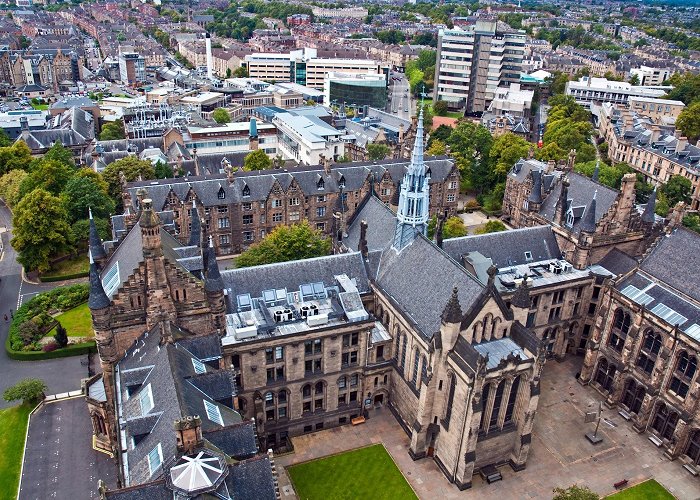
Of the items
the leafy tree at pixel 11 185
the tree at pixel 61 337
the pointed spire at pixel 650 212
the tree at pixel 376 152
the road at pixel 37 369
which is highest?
the pointed spire at pixel 650 212

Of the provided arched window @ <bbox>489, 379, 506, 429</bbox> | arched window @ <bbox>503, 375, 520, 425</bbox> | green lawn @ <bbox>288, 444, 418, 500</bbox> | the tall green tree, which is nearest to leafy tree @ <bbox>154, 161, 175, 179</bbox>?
the tall green tree

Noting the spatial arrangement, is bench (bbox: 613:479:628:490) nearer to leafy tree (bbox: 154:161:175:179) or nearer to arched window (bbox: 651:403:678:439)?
arched window (bbox: 651:403:678:439)

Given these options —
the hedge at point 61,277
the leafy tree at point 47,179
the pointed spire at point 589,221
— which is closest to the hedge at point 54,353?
the hedge at point 61,277

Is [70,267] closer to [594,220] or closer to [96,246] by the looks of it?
[96,246]

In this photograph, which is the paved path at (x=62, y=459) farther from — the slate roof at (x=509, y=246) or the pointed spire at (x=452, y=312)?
the slate roof at (x=509, y=246)

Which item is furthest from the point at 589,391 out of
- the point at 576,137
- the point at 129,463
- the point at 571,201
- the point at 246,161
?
the point at 576,137

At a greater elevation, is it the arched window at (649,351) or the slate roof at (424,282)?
the slate roof at (424,282)

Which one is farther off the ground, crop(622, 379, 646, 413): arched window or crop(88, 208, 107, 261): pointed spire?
crop(88, 208, 107, 261): pointed spire
